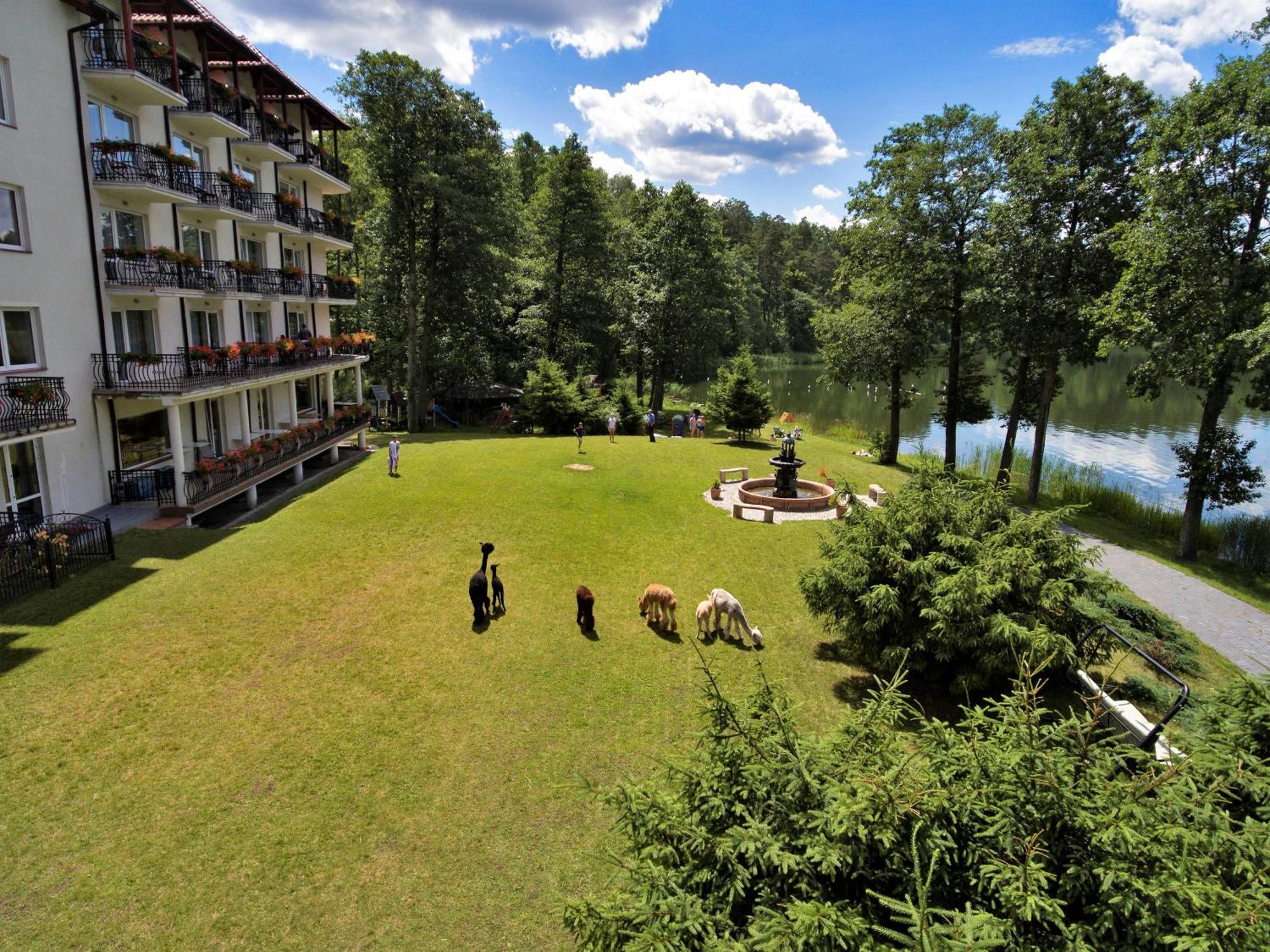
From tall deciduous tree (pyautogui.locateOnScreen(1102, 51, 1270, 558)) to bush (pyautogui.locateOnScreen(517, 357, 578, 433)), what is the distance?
23.1 m

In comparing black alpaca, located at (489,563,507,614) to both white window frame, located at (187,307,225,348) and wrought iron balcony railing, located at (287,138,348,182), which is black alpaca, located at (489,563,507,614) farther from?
wrought iron balcony railing, located at (287,138,348,182)

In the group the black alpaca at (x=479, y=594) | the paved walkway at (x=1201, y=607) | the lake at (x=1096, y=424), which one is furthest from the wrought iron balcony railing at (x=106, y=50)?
the lake at (x=1096, y=424)

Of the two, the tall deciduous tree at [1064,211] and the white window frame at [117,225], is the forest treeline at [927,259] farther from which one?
the white window frame at [117,225]

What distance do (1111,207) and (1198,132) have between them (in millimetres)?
4529

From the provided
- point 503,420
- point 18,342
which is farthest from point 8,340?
point 503,420

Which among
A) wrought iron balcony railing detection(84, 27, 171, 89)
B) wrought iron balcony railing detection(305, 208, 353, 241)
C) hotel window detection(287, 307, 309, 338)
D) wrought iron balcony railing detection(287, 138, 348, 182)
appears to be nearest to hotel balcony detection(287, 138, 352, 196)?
wrought iron balcony railing detection(287, 138, 348, 182)

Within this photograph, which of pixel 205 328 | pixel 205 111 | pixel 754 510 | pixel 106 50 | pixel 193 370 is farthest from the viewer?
pixel 205 328

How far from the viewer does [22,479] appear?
15.5 metres

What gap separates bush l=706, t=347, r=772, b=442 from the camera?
109ft

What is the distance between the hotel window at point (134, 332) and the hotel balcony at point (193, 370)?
631mm

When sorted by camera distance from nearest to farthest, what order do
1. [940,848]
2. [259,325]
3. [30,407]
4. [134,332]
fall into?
1. [940,848]
2. [30,407]
3. [134,332]
4. [259,325]

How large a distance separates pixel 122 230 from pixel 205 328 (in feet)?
14.6

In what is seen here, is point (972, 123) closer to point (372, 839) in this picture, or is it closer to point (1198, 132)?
point (1198, 132)

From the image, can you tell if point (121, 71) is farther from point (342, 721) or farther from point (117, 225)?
point (342, 721)
